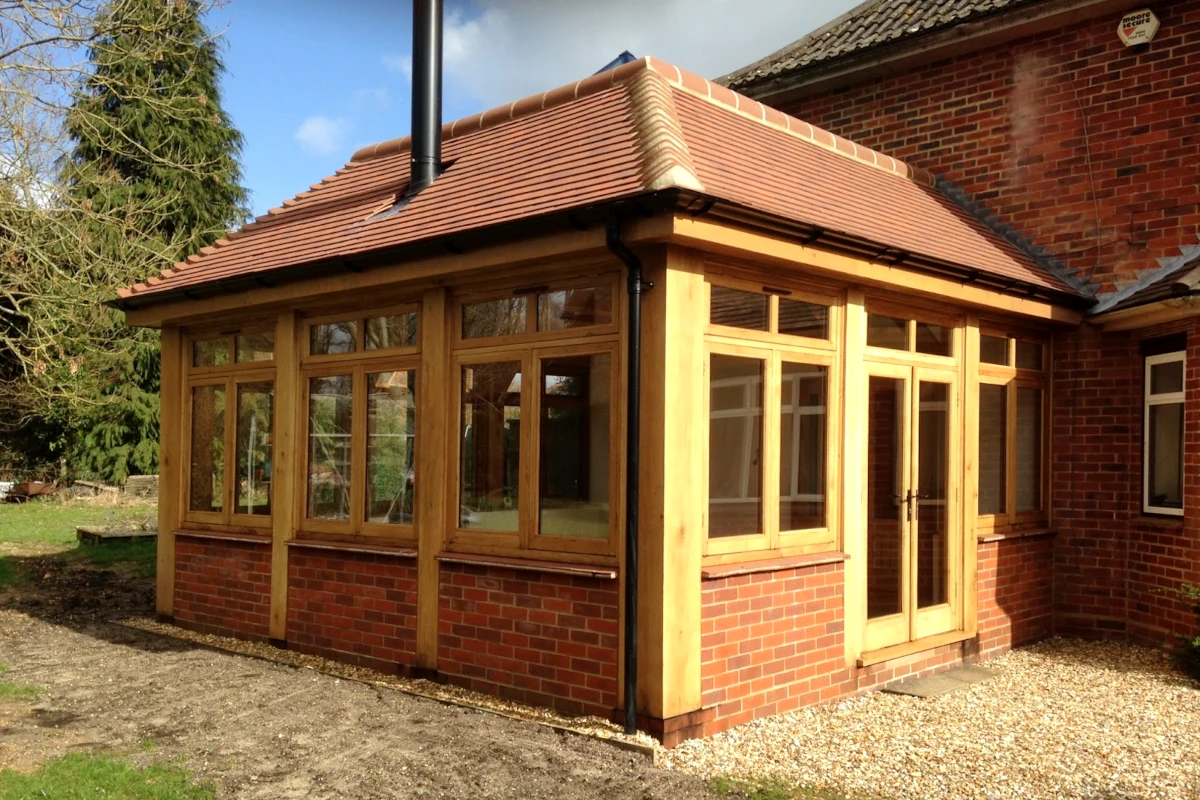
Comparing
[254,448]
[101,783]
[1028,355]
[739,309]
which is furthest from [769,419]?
[254,448]

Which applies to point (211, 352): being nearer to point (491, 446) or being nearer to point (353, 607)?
point (353, 607)

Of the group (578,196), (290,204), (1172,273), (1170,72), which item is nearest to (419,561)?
(578,196)

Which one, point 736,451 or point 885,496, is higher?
point 736,451

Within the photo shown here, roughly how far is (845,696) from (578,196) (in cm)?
382

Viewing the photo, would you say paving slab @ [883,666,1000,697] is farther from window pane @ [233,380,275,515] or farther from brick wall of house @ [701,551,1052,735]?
window pane @ [233,380,275,515]

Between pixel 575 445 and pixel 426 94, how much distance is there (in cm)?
388

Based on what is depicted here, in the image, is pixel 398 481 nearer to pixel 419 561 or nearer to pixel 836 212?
pixel 419 561

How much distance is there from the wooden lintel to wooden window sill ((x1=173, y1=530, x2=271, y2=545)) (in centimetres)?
480

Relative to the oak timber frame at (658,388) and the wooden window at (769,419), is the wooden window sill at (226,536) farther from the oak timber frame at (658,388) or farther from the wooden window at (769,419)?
the wooden window at (769,419)

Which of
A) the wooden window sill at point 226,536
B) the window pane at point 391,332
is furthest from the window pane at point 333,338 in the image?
the wooden window sill at point 226,536

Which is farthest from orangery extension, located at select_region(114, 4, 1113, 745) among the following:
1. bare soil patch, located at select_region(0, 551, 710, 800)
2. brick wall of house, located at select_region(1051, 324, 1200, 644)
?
bare soil patch, located at select_region(0, 551, 710, 800)

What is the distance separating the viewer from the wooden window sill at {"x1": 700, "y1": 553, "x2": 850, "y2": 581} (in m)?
6.23

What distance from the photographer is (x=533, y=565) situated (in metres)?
6.61

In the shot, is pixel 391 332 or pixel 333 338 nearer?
pixel 391 332
